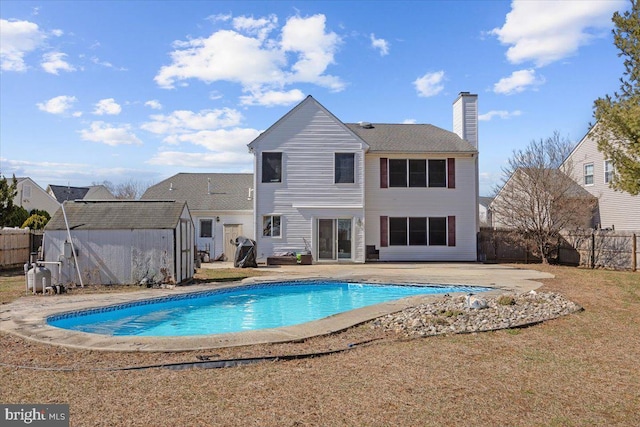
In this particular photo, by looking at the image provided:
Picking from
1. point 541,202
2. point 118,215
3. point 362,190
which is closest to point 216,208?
point 362,190

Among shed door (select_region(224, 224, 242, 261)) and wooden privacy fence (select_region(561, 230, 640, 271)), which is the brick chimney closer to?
wooden privacy fence (select_region(561, 230, 640, 271))

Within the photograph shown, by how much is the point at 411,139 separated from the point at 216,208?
1117 cm

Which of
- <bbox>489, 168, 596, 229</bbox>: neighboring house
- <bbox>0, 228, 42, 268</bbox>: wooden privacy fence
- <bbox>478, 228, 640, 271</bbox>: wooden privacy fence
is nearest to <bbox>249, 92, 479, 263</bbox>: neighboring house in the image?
<bbox>478, 228, 640, 271</bbox>: wooden privacy fence

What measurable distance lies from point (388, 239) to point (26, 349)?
18.2 meters

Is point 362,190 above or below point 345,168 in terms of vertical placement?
below

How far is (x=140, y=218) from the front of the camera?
49.8 feet

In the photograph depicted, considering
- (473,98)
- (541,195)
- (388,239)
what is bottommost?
(388,239)

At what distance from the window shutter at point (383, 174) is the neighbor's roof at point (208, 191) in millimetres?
7449

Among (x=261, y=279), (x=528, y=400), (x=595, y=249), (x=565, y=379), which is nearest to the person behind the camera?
(x=528, y=400)

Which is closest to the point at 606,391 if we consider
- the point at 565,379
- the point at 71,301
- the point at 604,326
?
the point at 565,379

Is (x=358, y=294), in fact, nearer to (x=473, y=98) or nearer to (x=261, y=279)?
(x=261, y=279)

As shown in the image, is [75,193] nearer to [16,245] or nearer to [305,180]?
[16,245]

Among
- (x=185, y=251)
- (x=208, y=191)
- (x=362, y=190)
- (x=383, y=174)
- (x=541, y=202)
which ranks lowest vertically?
(x=185, y=251)

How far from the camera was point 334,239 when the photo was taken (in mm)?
22688
